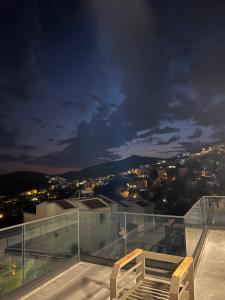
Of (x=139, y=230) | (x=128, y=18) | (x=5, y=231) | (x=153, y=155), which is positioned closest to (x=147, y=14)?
(x=128, y=18)

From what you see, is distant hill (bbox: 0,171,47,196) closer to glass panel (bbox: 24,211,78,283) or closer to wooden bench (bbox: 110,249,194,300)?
glass panel (bbox: 24,211,78,283)

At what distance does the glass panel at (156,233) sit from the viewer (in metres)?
4.95

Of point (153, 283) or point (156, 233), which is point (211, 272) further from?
point (153, 283)

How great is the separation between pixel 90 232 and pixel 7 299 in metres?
2.49

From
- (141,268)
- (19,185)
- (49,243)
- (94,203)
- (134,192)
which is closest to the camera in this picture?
(141,268)

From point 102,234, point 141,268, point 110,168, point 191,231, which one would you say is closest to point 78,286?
point 141,268

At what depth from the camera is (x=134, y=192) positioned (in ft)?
149

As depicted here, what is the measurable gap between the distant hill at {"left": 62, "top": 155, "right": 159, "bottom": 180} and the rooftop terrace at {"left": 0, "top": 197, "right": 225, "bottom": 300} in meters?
45.7

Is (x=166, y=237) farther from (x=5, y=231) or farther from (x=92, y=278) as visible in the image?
(x=5, y=231)

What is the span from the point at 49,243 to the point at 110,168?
171 feet

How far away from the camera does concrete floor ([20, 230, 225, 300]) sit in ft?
12.2

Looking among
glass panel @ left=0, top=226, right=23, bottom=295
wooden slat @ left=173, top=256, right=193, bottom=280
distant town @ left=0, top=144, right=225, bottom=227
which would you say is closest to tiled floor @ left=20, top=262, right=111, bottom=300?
glass panel @ left=0, top=226, right=23, bottom=295

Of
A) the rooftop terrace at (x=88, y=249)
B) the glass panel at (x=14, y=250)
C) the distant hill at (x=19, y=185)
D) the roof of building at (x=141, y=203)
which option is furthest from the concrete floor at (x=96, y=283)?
the distant hill at (x=19, y=185)

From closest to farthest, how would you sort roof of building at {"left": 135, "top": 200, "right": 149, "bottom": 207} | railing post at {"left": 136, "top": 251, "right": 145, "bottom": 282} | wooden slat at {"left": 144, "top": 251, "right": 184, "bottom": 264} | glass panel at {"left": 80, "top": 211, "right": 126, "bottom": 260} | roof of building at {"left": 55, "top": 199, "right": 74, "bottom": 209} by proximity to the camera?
wooden slat at {"left": 144, "top": 251, "right": 184, "bottom": 264} < railing post at {"left": 136, "top": 251, "right": 145, "bottom": 282} < glass panel at {"left": 80, "top": 211, "right": 126, "bottom": 260} < roof of building at {"left": 55, "top": 199, "right": 74, "bottom": 209} < roof of building at {"left": 135, "top": 200, "right": 149, "bottom": 207}
